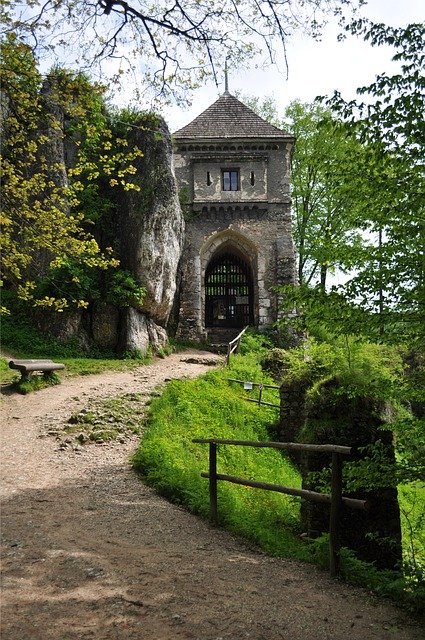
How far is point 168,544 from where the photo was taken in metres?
5.46

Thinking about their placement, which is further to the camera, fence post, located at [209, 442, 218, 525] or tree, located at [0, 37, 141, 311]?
tree, located at [0, 37, 141, 311]

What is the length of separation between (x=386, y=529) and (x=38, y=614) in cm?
400

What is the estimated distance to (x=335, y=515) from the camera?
5.03m

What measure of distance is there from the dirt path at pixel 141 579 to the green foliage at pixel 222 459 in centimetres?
34

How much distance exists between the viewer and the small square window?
2386cm

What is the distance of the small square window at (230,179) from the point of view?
2386 cm

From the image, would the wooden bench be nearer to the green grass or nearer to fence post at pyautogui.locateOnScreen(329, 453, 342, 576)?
the green grass

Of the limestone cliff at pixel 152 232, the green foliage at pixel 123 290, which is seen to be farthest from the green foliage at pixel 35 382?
the limestone cliff at pixel 152 232

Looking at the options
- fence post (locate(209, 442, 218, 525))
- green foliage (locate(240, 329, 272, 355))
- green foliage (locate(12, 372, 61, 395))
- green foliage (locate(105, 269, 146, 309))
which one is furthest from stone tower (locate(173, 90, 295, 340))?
fence post (locate(209, 442, 218, 525))

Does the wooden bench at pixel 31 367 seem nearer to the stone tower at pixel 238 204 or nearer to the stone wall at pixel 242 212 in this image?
the stone tower at pixel 238 204

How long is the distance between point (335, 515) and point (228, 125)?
22677mm

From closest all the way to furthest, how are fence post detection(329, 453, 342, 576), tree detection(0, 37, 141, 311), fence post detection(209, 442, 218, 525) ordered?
fence post detection(329, 453, 342, 576), fence post detection(209, 442, 218, 525), tree detection(0, 37, 141, 311)

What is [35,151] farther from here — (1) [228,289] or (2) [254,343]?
(1) [228,289]

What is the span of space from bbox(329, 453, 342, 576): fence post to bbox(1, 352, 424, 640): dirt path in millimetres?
199
